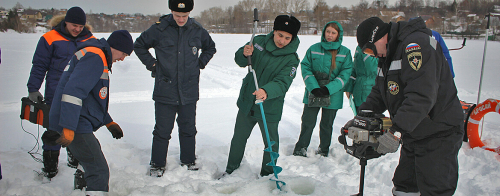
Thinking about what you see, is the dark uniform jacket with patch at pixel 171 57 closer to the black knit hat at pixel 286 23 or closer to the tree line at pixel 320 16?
the black knit hat at pixel 286 23

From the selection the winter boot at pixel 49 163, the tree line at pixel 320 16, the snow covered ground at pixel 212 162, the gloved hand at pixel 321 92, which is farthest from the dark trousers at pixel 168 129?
the tree line at pixel 320 16

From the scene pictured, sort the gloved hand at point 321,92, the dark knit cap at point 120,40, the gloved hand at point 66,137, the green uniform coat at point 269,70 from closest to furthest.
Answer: the gloved hand at point 66,137 < the dark knit cap at point 120,40 < the green uniform coat at point 269,70 < the gloved hand at point 321,92

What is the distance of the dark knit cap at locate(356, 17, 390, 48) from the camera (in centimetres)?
191

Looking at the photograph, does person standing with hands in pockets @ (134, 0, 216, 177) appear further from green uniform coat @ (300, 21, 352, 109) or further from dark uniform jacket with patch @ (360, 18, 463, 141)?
dark uniform jacket with patch @ (360, 18, 463, 141)

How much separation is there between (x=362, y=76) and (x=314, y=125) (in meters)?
0.83

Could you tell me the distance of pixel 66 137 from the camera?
189 centimetres

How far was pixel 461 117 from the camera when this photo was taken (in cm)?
187

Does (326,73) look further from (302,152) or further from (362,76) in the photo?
(302,152)

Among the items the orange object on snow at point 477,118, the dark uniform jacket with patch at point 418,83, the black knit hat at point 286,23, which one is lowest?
the orange object on snow at point 477,118

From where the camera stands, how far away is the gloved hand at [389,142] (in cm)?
176

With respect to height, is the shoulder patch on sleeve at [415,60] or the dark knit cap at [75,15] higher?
the dark knit cap at [75,15]

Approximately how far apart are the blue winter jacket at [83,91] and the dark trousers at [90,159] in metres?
0.09

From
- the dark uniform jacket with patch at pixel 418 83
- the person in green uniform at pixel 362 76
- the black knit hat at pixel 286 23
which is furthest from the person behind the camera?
the person in green uniform at pixel 362 76

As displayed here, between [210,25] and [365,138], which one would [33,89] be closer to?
[365,138]
